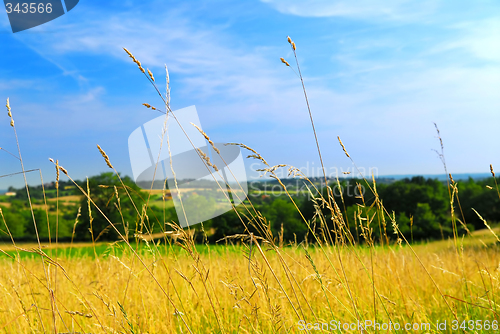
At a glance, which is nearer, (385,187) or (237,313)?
(237,313)

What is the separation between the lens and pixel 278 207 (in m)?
10.7

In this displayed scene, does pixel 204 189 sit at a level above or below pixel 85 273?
above

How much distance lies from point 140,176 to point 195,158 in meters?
0.92

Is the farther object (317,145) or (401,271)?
(401,271)

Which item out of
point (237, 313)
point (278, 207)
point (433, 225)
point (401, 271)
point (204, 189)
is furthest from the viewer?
point (433, 225)

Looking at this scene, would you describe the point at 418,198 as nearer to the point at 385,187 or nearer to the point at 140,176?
the point at 385,187

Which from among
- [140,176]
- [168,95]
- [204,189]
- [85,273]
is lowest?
[85,273]

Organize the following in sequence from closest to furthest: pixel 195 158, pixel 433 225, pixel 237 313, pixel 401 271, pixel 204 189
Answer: pixel 237 313 → pixel 401 271 → pixel 195 158 → pixel 204 189 → pixel 433 225

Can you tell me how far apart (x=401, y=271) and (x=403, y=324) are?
1663mm

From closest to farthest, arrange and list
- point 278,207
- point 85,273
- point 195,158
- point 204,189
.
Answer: point 85,273 → point 195,158 → point 204,189 → point 278,207

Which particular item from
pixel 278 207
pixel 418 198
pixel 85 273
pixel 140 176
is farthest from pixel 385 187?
pixel 85 273

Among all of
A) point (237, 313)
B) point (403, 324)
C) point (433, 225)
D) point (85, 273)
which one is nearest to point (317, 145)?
point (403, 324)

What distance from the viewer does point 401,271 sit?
348 cm

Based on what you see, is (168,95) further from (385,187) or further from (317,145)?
(385,187)
